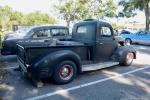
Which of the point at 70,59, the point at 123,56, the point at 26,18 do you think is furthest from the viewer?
the point at 26,18

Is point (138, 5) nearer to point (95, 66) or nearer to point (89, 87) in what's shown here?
point (95, 66)

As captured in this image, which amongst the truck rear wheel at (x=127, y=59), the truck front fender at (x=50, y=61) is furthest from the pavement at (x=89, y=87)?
the truck rear wheel at (x=127, y=59)

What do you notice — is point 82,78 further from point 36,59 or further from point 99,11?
point 99,11

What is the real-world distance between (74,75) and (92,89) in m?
0.90

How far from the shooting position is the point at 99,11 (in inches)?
1108

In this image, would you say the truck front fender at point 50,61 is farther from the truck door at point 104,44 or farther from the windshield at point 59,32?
the windshield at point 59,32

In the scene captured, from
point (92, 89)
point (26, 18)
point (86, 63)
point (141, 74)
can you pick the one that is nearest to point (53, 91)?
point (92, 89)

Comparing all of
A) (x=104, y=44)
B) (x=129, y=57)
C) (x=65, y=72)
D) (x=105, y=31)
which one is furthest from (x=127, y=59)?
(x=65, y=72)

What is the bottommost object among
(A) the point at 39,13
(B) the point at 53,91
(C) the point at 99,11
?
(B) the point at 53,91

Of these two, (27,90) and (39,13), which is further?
(39,13)

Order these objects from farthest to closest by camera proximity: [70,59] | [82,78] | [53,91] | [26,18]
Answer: [26,18] → [82,78] → [70,59] → [53,91]

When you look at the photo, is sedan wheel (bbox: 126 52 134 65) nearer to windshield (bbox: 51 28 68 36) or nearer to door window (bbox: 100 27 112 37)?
door window (bbox: 100 27 112 37)

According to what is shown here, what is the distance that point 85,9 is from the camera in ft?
89.9

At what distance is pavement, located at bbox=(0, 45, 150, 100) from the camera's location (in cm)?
536
